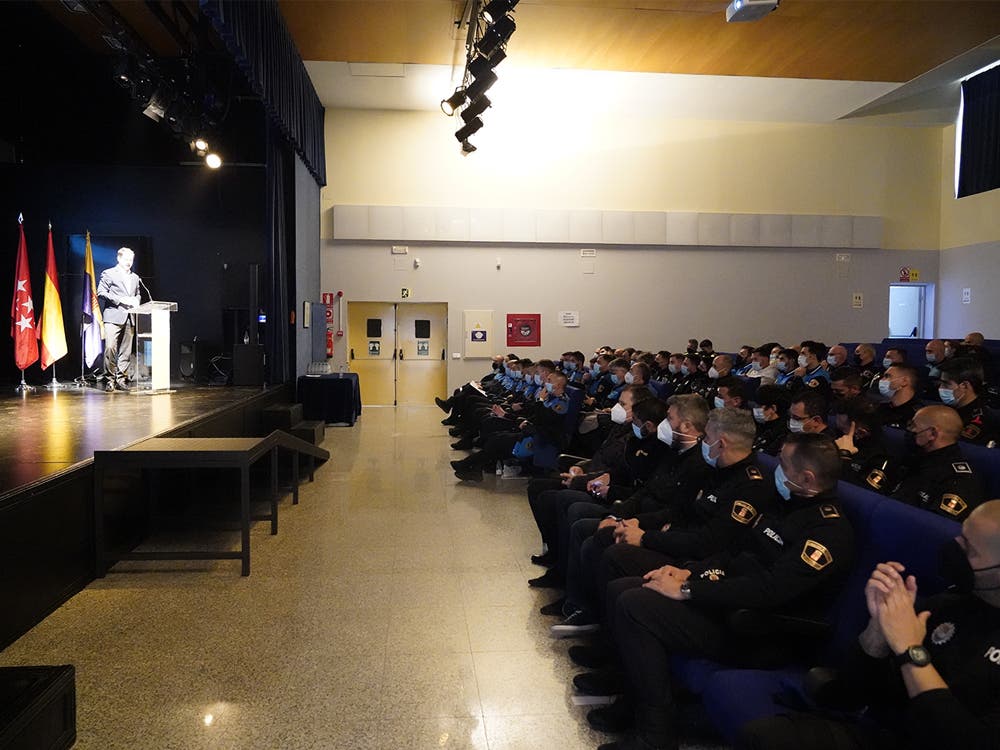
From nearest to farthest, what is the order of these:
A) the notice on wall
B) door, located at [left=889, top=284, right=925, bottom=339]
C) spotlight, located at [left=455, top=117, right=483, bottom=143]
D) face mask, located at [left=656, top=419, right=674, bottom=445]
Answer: face mask, located at [left=656, top=419, right=674, bottom=445]
spotlight, located at [left=455, top=117, right=483, bottom=143]
the notice on wall
door, located at [left=889, top=284, right=925, bottom=339]

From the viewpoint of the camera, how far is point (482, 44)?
769 centimetres

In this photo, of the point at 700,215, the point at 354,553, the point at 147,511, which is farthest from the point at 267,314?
the point at 700,215

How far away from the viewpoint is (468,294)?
45.7 ft

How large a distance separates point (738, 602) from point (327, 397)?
9.90m

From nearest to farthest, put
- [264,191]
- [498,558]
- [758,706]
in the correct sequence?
[758,706] < [498,558] < [264,191]

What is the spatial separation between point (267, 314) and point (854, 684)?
987 cm

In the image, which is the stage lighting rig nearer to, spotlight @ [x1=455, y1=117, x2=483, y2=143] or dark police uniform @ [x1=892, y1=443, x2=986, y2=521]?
spotlight @ [x1=455, y1=117, x2=483, y2=143]

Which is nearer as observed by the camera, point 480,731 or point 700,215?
point 480,731

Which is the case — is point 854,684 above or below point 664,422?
below

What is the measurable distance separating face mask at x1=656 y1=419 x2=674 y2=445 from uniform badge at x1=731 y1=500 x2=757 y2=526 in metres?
0.68

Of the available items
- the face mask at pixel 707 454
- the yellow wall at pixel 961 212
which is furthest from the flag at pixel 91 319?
the yellow wall at pixel 961 212

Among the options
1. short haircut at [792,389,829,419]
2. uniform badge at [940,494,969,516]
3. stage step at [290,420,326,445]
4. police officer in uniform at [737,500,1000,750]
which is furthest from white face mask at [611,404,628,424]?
stage step at [290,420,326,445]

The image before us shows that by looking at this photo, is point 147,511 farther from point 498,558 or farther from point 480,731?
point 480,731

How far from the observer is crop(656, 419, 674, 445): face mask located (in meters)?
3.50
